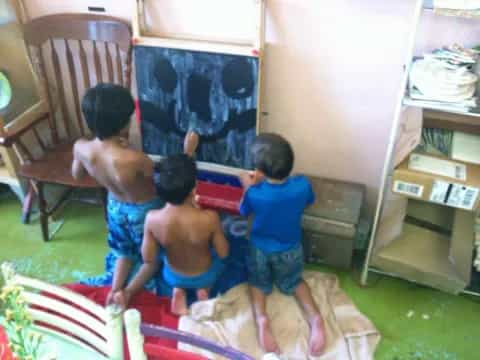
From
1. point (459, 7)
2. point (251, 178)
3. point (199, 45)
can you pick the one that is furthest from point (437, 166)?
point (199, 45)

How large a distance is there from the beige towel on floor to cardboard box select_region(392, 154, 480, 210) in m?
0.57

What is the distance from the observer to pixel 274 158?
1673 mm

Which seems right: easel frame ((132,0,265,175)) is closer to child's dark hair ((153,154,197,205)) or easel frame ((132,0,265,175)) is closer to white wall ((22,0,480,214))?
white wall ((22,0,480,214))

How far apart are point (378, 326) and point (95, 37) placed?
67.5 inches

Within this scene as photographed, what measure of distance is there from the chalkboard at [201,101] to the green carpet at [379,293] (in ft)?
1.95

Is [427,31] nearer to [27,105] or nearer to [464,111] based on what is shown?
[464,111]

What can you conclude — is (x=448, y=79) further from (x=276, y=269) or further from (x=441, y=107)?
(x=276, y=269)

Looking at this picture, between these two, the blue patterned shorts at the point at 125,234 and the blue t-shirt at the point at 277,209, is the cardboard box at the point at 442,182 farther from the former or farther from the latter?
the blue patterned shorts at the point at 125,234

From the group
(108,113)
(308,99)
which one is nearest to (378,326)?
(308,99)

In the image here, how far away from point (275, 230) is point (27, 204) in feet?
4.35

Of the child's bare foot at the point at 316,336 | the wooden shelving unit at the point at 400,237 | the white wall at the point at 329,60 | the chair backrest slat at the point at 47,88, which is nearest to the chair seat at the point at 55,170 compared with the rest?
the chair backrest slat at the point at 47,88

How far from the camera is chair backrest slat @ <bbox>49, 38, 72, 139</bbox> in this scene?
7.22ft

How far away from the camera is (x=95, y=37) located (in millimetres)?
2119

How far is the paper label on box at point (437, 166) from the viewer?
66.9 inches
